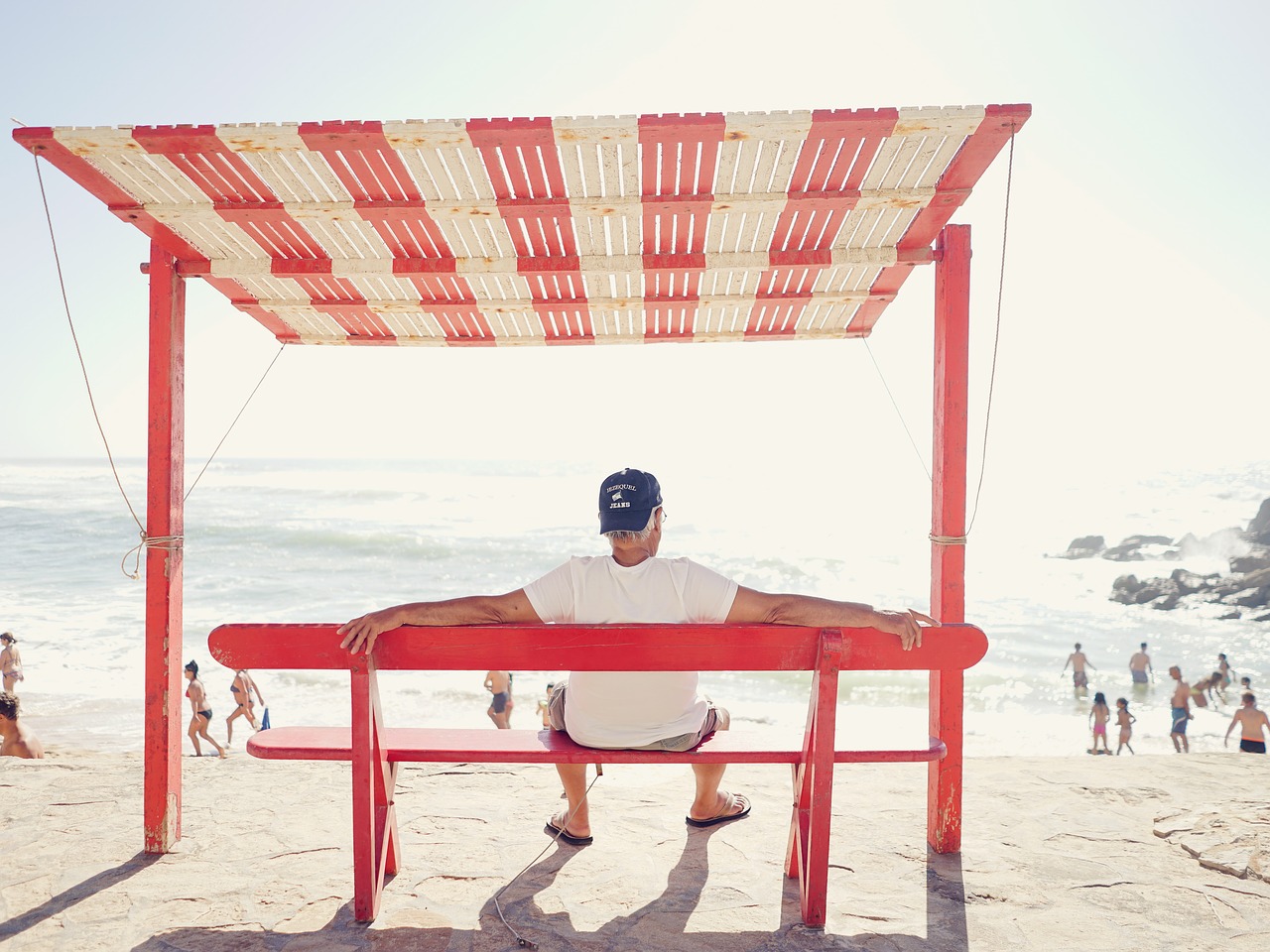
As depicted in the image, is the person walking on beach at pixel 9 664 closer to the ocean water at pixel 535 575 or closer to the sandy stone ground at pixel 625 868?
the ocean water at pixel 535 575

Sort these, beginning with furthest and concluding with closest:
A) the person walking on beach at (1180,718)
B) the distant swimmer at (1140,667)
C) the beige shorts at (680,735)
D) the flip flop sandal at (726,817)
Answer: the distant swimmer at (1140,667) → the person walking on beach at (1180,718) → the flip flop sandal at (726,817) → the beige shorts at (680,735)

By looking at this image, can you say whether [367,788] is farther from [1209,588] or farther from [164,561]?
[1209,588]

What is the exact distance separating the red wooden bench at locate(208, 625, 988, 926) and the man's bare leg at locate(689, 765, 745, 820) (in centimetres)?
77

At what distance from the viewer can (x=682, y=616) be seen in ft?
10.2

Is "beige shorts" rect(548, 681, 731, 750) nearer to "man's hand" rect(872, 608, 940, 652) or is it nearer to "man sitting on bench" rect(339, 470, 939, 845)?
"man sitting on bench" rect(339, 470, 939, 845)

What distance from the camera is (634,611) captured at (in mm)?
3117

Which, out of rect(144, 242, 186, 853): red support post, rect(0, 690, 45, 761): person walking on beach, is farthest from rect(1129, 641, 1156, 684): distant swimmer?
rect(0, 690, 45, 761): person walking on beach

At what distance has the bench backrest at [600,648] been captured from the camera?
9.17 feet

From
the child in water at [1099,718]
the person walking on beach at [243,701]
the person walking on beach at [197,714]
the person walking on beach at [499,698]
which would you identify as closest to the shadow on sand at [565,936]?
the person walking on beach at [499,698]

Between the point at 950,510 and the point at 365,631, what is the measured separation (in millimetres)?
2557

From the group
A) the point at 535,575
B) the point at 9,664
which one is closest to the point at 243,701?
the point at 9,664

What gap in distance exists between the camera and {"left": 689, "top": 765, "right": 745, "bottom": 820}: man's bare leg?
3859 millimetres

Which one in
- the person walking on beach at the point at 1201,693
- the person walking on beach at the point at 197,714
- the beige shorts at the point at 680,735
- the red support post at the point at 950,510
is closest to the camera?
the beige shorts at the point at 680,735

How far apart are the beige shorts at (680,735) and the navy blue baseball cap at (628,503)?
84cm
